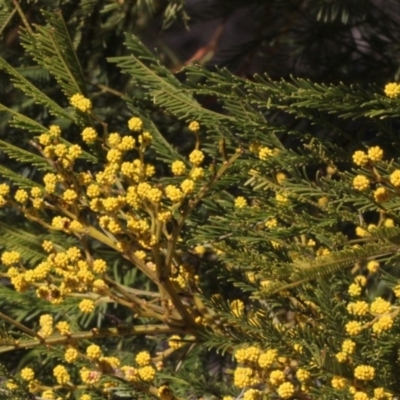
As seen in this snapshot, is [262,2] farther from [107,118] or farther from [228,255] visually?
[228,255]

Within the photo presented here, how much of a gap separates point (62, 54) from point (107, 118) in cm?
37

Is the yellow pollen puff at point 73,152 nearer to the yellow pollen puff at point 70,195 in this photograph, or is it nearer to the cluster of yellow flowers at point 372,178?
the yellow pollen puff at point 70,195

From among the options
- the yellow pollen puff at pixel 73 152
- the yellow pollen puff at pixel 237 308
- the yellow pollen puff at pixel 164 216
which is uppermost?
the yellow pollen puff at pixel 73 152

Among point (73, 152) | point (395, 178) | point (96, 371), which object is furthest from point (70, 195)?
point (395, 178)

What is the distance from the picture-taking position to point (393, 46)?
104 cm

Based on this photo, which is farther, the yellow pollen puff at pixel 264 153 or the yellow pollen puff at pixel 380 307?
the yellow pollen puff at pixel 264 153

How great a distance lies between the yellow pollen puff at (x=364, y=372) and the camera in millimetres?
565

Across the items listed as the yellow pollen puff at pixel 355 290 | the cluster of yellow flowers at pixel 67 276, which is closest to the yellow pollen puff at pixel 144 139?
the cluster of yellow flowers at pixel 67 276

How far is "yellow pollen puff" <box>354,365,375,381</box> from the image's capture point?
1.86 feet

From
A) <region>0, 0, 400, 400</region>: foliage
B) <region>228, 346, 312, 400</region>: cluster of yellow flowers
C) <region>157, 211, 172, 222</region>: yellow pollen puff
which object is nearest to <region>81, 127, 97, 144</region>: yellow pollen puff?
<region>0, 0, 400, 400</region>: foliage

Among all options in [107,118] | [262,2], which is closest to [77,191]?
[107,118]

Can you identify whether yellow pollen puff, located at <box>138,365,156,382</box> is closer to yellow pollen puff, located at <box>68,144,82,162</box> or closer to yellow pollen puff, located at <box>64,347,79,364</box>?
yellow pollen puff, located at <box>64,347,79,364</box>

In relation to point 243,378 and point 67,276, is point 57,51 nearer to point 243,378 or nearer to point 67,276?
point 67,276

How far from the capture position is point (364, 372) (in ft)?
1.86
